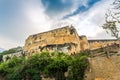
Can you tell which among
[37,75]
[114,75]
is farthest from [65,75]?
[114,75]

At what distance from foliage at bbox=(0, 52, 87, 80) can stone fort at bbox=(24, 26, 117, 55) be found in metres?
9.37

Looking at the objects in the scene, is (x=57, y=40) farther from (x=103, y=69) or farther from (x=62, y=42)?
(x=103, y=69)

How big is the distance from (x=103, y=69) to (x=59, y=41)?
25644mm

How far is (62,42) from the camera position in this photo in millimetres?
52125

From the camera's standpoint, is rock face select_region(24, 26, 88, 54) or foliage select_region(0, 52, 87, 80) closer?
foliage select_region(0, 52, 87, 80)

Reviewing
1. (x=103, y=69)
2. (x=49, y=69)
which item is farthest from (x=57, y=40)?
(x=103, y=69)

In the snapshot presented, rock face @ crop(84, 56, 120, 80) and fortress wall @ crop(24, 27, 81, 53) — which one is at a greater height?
fortress wall @ crop(24, 27, 81, 53)

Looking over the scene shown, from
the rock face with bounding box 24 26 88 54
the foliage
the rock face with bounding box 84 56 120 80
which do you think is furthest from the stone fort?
the rock face with bounding box 84 56 120 80

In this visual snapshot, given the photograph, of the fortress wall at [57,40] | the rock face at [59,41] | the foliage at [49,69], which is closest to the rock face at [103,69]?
the foliage at [49,69]

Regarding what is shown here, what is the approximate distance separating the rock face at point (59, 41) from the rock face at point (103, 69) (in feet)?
73.1

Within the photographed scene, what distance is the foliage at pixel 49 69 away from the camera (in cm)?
2949

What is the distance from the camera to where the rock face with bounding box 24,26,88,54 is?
51463 mm

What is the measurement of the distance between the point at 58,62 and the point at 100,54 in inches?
302

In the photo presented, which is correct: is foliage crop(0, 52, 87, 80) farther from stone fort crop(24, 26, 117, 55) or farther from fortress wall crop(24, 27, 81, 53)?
fortress wall crop(24, 27, 81, 53)
